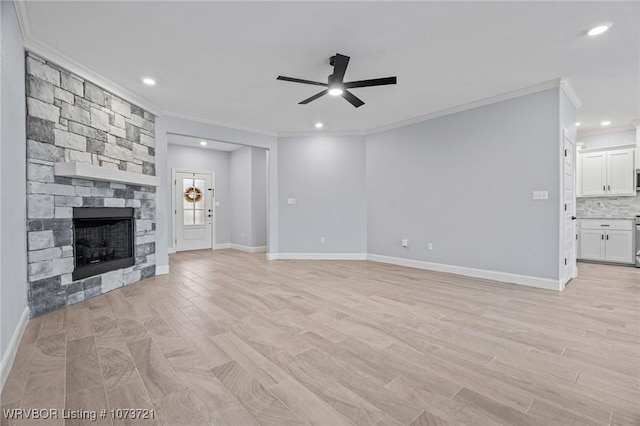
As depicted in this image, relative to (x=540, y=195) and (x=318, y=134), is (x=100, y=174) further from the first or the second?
(x=540, y=195)

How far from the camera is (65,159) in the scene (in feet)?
10.7

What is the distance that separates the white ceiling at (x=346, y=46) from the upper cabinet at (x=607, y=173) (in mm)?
1501

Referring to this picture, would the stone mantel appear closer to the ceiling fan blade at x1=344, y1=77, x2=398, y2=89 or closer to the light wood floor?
the light wood floor

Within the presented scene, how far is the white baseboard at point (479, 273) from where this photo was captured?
3.89m

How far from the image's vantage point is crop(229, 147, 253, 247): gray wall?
7816 millimetres

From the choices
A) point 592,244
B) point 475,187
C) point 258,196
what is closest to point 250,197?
point 258,196

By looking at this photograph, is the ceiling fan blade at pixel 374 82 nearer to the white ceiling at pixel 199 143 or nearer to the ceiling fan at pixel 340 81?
the ceiling fan at pixel 340 81

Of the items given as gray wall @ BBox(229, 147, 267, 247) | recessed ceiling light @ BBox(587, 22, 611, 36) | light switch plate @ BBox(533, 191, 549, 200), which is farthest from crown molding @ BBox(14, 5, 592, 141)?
gray wall @ BBox(229, 147, 267, 247)

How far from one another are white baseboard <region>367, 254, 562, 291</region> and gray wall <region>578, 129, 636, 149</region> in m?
4.02

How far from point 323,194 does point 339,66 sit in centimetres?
357

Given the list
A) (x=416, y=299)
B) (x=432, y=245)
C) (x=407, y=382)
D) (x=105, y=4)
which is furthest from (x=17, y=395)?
(x=432, y=245)

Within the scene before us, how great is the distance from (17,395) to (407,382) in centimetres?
223

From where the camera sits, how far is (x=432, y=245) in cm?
515

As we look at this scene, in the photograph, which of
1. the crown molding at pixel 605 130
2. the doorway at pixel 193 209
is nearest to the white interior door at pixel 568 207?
the crown molding at pixel 605 130
